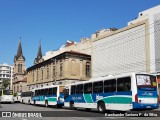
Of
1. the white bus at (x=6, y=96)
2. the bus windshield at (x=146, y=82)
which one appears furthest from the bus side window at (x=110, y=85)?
the white bus at (x=6, y=96)

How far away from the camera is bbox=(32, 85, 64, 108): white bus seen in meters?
36.2

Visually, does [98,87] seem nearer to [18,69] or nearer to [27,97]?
[27,97]

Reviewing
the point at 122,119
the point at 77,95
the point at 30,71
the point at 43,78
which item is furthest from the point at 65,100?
the point at 30,71

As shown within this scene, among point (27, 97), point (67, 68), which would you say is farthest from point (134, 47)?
point (67, 68)

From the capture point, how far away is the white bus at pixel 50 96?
36.2 meters

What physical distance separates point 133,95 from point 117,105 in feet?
6.79

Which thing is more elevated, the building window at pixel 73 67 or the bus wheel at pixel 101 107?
the building window at pixel 73 67

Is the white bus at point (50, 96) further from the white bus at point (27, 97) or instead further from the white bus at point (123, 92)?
the white bus at point (123, 92)

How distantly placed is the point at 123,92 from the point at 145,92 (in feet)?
5.08

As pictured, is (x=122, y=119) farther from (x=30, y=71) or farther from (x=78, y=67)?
(x=30, y=71)

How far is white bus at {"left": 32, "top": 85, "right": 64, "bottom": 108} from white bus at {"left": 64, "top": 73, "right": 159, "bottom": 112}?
9411 mm

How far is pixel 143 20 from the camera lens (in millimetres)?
46406

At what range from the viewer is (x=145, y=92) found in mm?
21125

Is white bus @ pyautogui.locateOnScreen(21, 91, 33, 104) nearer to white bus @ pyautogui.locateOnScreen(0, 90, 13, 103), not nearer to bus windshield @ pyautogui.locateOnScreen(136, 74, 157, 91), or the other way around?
white bus @ pyautogui.locateOnScreen(0, 90, 13, 103)
